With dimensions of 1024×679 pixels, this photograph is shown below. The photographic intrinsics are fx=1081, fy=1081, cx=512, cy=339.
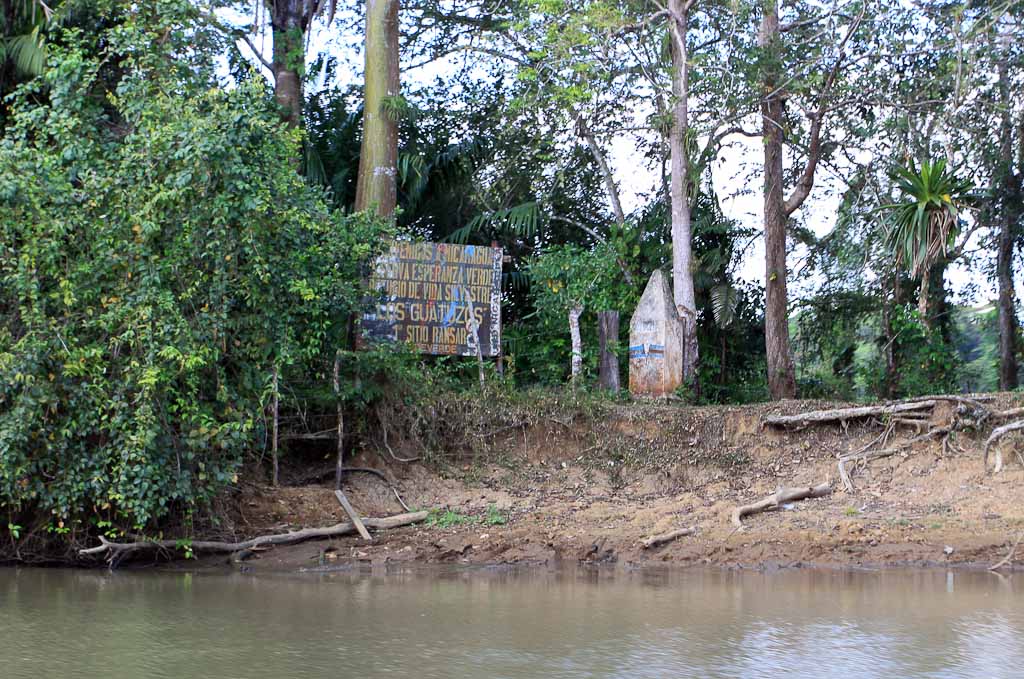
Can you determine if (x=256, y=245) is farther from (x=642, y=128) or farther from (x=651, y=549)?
(x=642, y=128)

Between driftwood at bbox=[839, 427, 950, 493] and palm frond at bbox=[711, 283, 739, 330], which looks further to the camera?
palm frond at bbox=[711, 283, 739, 330]

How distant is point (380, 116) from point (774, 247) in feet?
19.6

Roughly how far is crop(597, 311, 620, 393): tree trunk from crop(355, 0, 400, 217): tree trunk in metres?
3.23

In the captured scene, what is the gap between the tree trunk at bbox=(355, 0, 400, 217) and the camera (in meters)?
14.1

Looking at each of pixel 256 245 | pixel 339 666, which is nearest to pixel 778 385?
pixel 256 245

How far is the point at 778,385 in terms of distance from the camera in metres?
15.4

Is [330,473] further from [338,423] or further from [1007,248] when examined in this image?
[1007,248]

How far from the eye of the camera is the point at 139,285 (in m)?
9.38

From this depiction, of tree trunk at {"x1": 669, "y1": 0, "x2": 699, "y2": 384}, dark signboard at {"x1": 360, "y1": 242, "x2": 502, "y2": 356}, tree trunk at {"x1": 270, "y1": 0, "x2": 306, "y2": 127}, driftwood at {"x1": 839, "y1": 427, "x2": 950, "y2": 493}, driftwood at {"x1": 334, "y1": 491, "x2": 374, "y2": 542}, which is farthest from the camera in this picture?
tree trunk at {"x1": 270, "y1": 0, "x2": 306, "y2": 127}

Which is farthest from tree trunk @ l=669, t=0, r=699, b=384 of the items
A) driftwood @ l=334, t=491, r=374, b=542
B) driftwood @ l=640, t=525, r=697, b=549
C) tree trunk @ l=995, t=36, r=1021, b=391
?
tree trunk @ l=995, t=36, r=1021, b=391

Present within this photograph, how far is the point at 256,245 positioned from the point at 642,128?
8.40 meters

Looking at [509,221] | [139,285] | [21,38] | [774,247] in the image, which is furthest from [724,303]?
[21,38]

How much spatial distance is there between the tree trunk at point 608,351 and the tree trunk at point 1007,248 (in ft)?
25.4

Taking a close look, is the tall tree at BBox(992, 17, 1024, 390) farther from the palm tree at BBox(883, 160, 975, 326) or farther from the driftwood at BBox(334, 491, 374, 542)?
the driftwood at BBox(334, 491, 374, 542)
